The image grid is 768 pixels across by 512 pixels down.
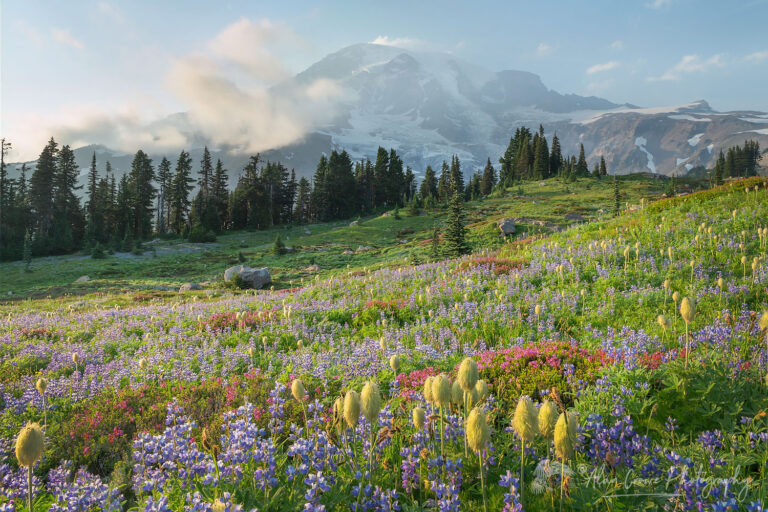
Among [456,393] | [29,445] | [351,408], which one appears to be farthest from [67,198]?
[456,393]

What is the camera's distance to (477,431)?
2.11 meters

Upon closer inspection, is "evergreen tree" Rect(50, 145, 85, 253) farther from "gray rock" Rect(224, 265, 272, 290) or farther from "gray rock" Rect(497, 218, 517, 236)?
"gray rock" Rect(497, 218, 517, 236)

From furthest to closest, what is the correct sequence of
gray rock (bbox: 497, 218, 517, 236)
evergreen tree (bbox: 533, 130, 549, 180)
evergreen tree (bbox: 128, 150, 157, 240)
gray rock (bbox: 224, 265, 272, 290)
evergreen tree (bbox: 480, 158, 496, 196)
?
evergreen tree (bbox: 480, 158, 496, 196)
evergreen tree (bbox: 533, 130, 549, 180)
evergreen tree (bbox: 128, 150, 157, 240)
gray rock (bbox: 497, 218, 517, 236)
gray rock (bbox: 224, 265, 272, 290)

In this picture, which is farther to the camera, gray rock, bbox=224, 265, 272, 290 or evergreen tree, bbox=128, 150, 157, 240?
evergreen tree, bbox=128, 150, 157, 240

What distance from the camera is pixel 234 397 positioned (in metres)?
4.76

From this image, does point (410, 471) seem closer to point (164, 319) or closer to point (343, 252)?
point (164, 319)

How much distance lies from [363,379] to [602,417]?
8.95ft

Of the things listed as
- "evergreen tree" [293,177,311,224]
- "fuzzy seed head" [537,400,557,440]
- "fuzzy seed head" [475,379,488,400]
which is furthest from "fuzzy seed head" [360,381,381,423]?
"evergreen tree" [293,177,311,224]

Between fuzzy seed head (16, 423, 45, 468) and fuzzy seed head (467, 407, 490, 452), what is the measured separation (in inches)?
102

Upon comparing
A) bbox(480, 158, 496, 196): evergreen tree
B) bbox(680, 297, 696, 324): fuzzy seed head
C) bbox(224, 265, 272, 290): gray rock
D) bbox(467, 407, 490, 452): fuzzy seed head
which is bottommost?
bbox(224, 265, 272, 290): gray rock

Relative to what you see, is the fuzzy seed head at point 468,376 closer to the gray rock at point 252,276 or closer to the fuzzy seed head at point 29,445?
the fuzzy seed head at point 29,445

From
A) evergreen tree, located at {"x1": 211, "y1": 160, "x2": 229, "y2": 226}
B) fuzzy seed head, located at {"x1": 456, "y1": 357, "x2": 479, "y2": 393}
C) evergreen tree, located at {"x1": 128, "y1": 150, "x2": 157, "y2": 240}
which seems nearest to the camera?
fuzzy seed head, located at {"x1": 456, "y1": 357, "x2": 479, "y2": 393}

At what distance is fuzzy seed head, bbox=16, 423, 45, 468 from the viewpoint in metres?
2.10

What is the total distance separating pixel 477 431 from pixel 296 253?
41125mm
